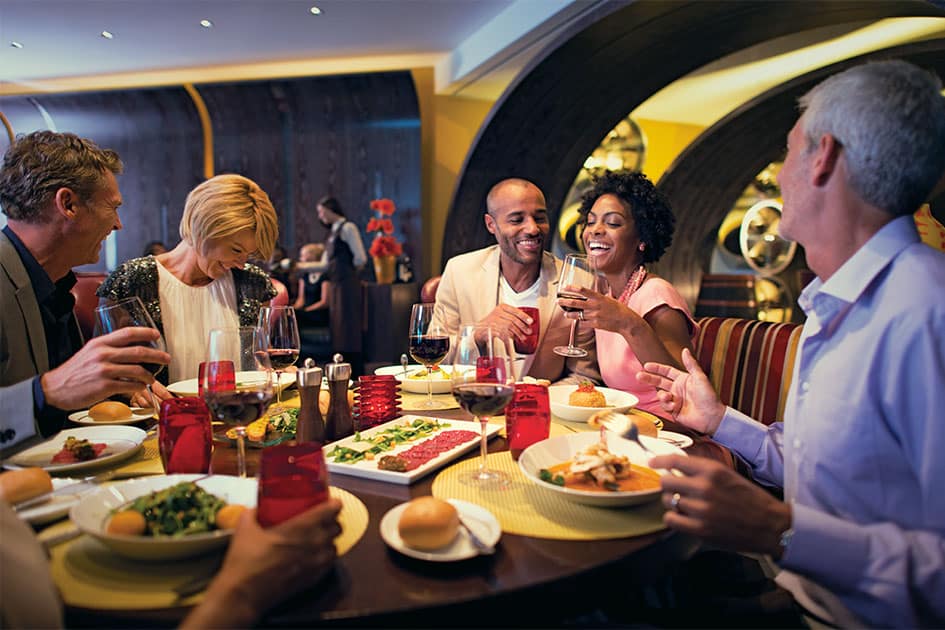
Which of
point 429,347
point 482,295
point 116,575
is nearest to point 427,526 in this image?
point 116,575

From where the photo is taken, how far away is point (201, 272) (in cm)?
242

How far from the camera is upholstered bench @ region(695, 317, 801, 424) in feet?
7.29

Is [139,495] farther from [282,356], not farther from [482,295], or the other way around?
[482,295]

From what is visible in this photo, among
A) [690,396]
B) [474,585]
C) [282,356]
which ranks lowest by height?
[474,585]

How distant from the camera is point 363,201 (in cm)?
769

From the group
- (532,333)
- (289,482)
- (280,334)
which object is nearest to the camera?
(289,482)

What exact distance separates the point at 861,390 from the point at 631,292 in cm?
154

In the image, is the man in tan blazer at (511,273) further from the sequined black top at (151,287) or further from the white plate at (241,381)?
the white plate at (241,381)

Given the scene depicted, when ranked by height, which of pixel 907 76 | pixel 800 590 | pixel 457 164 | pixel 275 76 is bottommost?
pixel 800 590

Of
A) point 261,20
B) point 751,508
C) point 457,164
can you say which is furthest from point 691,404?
point 457,164

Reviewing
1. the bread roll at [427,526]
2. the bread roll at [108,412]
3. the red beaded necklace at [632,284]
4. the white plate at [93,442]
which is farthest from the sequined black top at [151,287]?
the bread roll at [427,526]

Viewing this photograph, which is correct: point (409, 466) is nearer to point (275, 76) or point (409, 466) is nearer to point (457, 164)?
point (457, 164)

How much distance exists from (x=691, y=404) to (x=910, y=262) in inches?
24.6

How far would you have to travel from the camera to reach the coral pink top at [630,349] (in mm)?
2395
